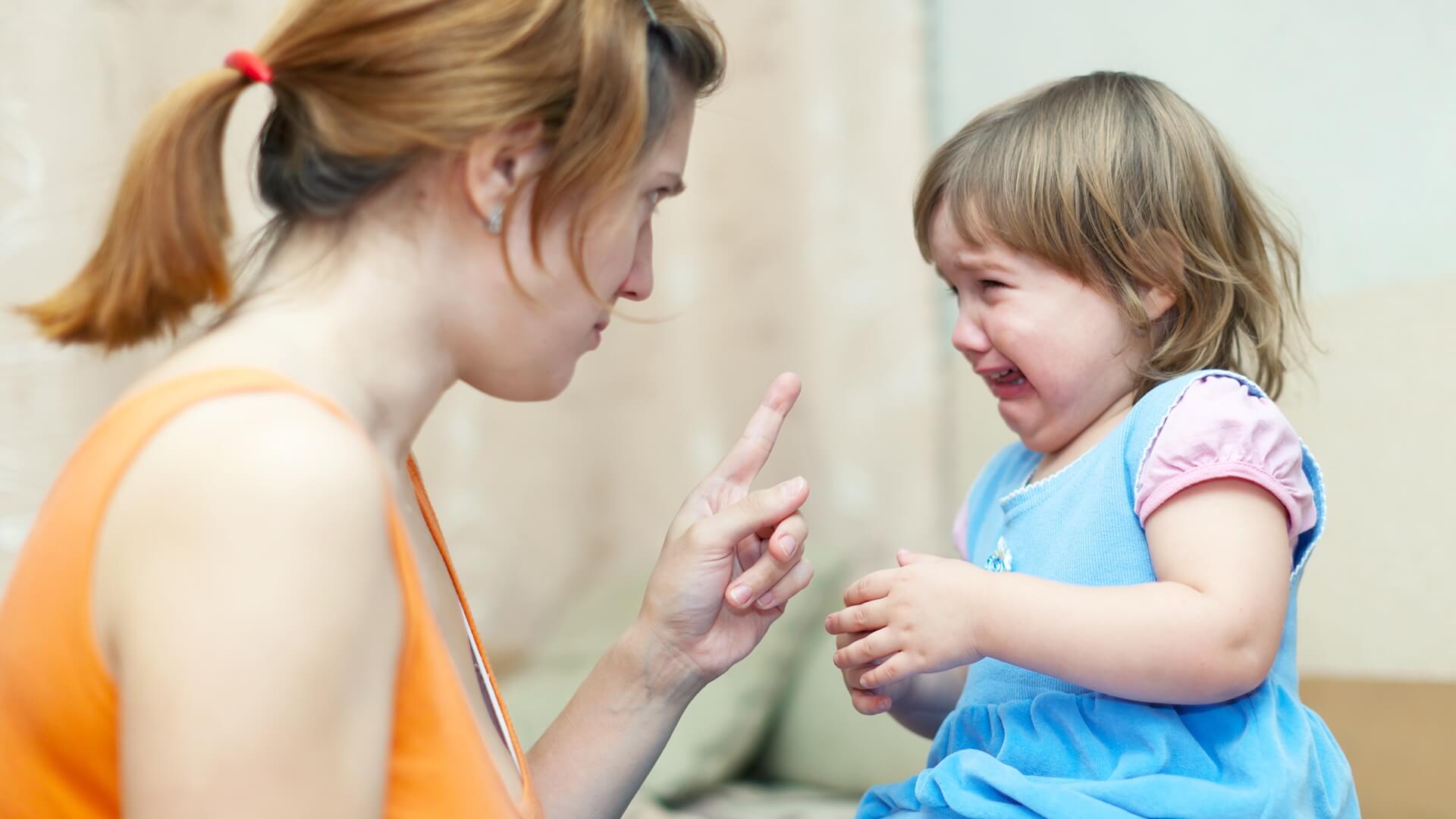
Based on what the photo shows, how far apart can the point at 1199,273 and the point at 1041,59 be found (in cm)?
99

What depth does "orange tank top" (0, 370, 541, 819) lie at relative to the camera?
1.94 feet

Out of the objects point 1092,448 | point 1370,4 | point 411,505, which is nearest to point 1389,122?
point 1370,4

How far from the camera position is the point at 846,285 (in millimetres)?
2062

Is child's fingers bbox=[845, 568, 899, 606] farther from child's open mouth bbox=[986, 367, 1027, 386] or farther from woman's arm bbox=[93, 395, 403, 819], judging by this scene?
woman's arm bbox=[93, 395, 403, 819]

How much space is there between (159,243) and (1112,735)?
71 centimetres

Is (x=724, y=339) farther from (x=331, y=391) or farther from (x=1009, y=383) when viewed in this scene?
(x=331, y=391)

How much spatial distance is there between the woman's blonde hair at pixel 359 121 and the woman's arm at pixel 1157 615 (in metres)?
0.39

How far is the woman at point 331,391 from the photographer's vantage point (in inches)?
21.5

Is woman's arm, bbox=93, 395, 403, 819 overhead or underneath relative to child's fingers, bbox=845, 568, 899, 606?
overhead

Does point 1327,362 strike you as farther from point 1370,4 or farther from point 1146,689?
point 1146,689

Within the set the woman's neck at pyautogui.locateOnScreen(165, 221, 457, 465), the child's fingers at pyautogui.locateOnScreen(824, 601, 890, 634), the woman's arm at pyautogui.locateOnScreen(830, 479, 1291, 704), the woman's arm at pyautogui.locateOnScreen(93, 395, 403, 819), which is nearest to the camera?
the woman's arm at pyautogui.locateOnScreen(93, 395, 403, 819)

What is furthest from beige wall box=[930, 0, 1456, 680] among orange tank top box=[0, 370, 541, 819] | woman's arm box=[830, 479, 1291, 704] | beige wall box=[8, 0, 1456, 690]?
orange tank top box=[0, 370, 541, 819]

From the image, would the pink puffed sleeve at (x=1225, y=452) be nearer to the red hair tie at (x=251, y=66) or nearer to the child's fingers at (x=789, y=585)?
the child's fingers at (x=789, y=585)

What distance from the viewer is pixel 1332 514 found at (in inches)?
56.7
